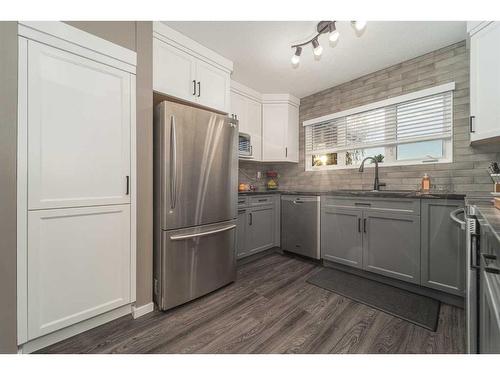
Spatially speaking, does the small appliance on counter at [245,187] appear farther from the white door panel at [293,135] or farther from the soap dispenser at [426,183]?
the soap dispenser at [426,183]

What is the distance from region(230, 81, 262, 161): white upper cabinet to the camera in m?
2.90

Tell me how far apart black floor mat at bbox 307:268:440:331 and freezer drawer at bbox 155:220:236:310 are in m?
0.94

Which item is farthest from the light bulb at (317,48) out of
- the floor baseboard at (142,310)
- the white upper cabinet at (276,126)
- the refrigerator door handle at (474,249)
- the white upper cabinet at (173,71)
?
the floor baseboard at (142,310)

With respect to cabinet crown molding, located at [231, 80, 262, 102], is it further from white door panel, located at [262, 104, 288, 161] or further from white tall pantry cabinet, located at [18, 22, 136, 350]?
white tall pantry cabinet, located at [18, 22, 136, 350]

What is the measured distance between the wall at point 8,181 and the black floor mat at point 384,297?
2210 mm

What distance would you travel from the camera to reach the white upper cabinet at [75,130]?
121 centimetres

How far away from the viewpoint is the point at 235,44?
6.91ft

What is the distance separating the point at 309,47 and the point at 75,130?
2185 mm

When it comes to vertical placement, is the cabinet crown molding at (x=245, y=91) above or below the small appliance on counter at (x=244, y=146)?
above

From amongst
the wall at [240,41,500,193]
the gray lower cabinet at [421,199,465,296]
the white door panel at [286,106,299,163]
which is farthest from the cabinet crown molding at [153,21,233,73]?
the gray lower cabinet at [421,199,465,296]

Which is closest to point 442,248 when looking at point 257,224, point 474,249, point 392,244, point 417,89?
point 392,244

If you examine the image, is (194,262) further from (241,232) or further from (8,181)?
(8,181)

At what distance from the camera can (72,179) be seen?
1328 mm

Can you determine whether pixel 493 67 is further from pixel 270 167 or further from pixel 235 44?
pixel 270 167
